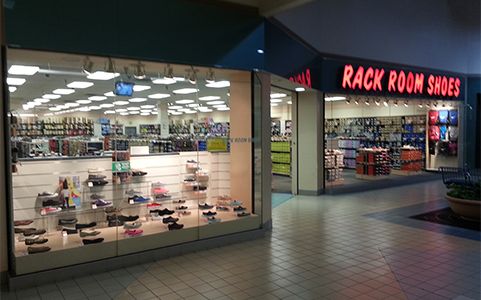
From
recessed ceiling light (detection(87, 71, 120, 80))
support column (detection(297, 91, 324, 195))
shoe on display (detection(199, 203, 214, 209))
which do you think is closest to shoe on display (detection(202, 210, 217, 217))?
shoe on display (detection(199, 203, 214, 209))

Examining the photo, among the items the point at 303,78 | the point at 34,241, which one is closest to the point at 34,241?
Result: the point at 34,241

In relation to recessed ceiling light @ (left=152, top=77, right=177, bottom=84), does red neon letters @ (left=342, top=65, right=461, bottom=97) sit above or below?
above

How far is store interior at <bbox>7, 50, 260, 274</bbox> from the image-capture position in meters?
4.85

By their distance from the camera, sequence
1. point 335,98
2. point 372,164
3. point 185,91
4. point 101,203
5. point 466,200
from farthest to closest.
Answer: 1. point 372,164
2. point 335,98
3. point 466,200
4. point 185,91
5. point 101,203

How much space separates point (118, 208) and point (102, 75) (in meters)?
2.05

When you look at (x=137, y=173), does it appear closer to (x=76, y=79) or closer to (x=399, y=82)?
(x=76, y=79)

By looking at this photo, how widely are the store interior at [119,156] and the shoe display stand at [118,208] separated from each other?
0.01m

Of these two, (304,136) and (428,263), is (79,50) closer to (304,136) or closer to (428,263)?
(428,263)

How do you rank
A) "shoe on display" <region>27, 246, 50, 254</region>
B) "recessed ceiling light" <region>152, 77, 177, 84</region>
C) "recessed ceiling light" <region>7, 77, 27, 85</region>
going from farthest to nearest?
"recessed ceiling light" <region>152, 77, 177, 84</region>, "recessed ceiling light" <region>7, 77, 27, 85</region>, "shoe on display" <region>27, 246, 50, 254</region>

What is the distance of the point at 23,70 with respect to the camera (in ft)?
16.8

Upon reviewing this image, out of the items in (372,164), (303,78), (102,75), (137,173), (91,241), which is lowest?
(91,241)

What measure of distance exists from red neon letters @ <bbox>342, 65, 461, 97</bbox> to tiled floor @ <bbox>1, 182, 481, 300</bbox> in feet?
16.2

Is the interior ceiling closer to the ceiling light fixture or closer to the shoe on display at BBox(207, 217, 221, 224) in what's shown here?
the ceiling light fixture

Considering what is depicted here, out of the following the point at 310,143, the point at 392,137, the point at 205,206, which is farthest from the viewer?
the point at 392,137
